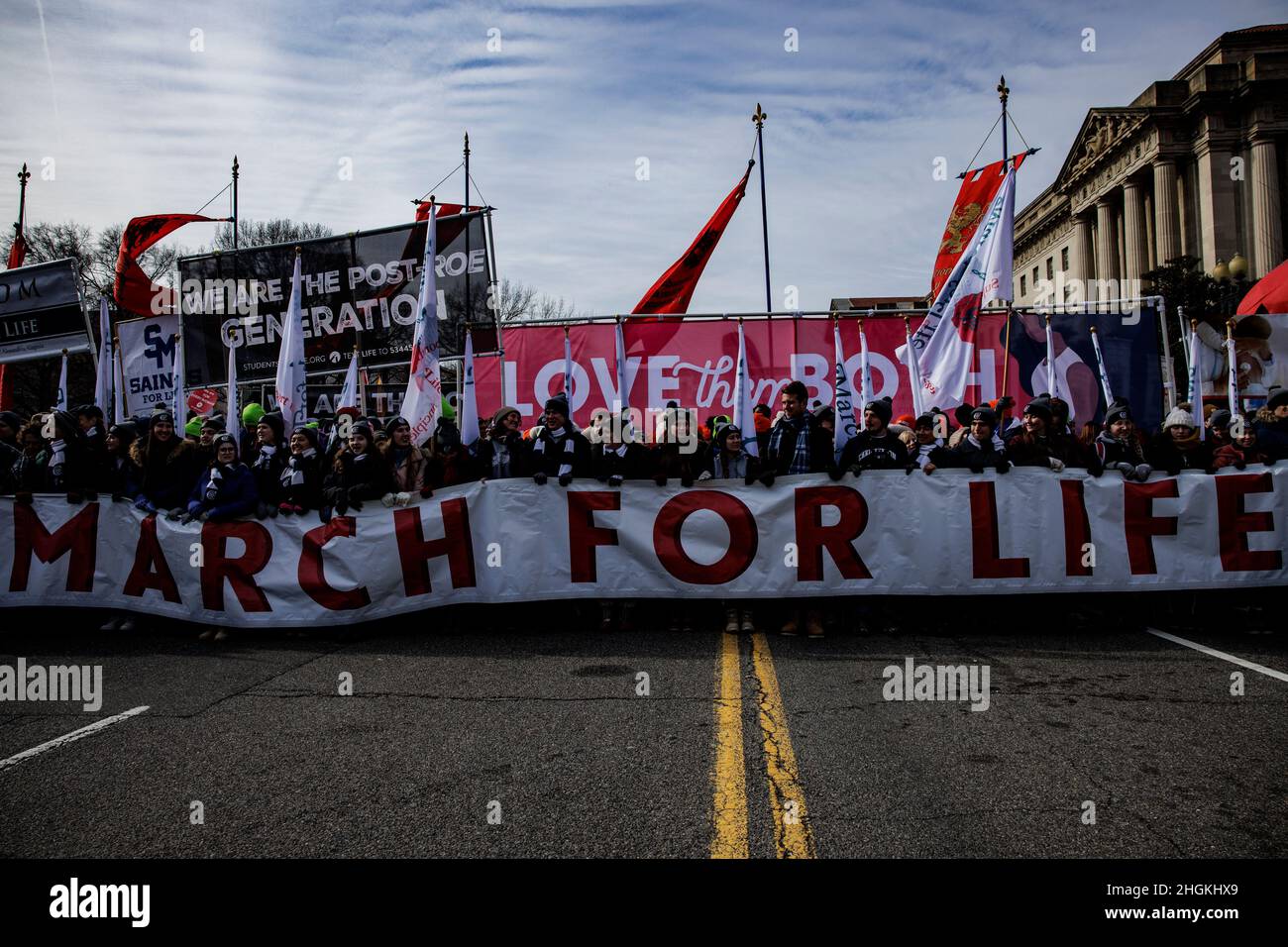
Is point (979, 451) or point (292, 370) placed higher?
point (292, 370)

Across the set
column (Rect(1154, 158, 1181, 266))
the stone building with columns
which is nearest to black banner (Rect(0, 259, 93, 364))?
the stone building with columns

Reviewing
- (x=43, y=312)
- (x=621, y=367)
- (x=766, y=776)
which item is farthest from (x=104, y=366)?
(x=766, y=776)

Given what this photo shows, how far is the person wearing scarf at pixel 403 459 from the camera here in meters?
8.01

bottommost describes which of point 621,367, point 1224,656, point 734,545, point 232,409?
point 1224,656

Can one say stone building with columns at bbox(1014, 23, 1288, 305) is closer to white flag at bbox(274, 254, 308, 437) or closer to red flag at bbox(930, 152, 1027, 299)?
red flag at bbox(930, 152, 1027, 299)

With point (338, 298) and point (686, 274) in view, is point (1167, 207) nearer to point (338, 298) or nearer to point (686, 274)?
point (686, 274)

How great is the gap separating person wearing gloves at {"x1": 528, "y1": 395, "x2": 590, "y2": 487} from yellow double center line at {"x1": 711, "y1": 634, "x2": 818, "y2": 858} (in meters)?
2.68

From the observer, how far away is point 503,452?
826 cm

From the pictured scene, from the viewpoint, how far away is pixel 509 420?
8.52m

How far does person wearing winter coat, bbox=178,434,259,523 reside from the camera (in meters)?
7.73

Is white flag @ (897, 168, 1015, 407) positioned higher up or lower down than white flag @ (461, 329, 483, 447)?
higher up

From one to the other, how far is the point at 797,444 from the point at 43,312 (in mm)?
10750
